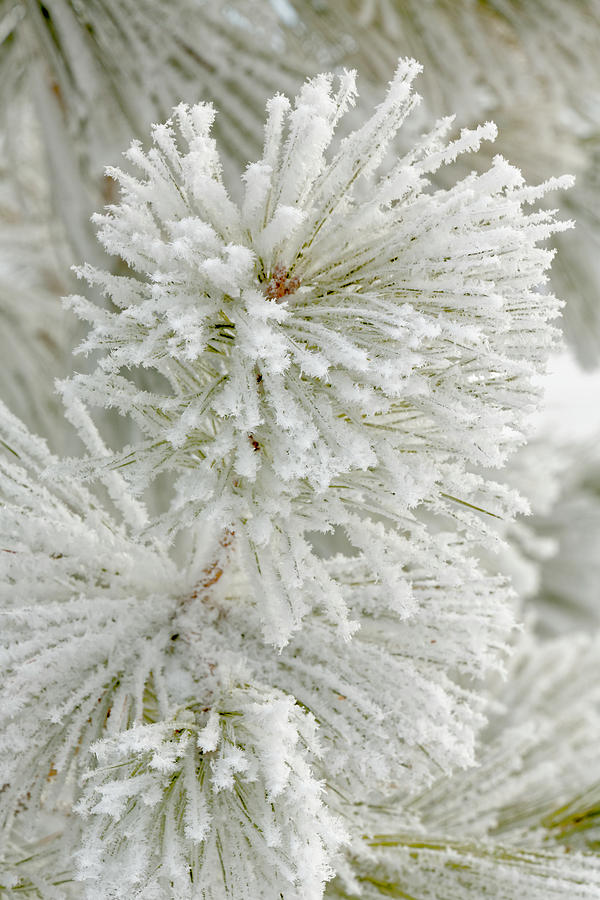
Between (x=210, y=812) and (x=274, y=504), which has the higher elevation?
(x=274, y=504)

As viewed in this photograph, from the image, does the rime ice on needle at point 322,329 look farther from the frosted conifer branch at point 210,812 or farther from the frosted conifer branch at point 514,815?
the frosted conifer branch at point 514,815

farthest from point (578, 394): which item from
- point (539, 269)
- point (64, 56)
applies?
point (539, 269)

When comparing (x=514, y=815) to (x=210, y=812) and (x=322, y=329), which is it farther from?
(x=322, y=329)

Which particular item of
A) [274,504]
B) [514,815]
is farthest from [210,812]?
[514,815]

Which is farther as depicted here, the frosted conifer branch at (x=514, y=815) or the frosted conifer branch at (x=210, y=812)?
the frosted conifer branch at (x=514, y=815)

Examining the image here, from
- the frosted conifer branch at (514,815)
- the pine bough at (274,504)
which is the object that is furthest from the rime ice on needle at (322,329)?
the frosted conifer branch at (514,815)

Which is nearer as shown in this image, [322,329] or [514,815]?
[322,329]

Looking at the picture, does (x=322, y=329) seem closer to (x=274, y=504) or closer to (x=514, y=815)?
(x=274, y=504)

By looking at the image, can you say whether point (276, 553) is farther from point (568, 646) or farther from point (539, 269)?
point (568, 646)
